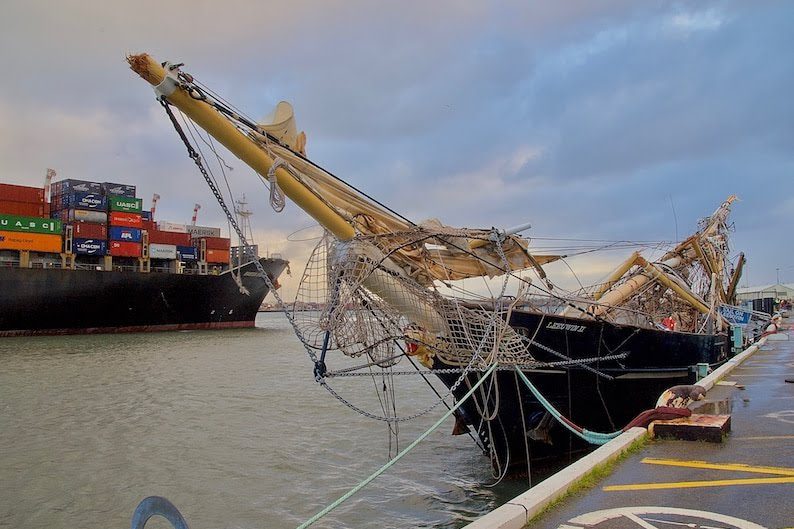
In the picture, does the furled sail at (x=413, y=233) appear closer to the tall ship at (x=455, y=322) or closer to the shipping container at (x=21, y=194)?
the tall ship at (x=455, y=322)

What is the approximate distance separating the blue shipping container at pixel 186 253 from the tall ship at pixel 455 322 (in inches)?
1947

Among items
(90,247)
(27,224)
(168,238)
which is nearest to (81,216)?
(90,247)

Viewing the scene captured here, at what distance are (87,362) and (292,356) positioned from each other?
11042 millimetres

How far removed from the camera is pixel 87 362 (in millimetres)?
28594

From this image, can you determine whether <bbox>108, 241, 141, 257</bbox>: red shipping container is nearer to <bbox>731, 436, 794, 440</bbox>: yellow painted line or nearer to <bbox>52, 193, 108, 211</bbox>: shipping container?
<bbox>52, 193, 108, 211</bbox>: shipping container

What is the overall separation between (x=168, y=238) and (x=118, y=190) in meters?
5.99

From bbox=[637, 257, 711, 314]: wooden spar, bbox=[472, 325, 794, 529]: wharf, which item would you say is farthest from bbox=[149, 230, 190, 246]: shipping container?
bbox=[472, 325, 794, 529]: wharf

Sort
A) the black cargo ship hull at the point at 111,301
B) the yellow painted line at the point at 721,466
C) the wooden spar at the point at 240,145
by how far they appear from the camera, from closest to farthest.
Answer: the yellow painted line at the point at 721,466, the wooden spar at the point at 240,145, the black cargo ship hull at the point at 111,301

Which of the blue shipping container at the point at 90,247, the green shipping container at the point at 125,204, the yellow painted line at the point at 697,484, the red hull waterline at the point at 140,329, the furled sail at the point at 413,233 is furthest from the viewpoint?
the green shipping container at the point at 125,204

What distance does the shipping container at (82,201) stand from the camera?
162 ft

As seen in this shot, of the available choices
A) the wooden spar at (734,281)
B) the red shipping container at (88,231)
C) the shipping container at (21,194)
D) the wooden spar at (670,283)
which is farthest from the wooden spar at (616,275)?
the shipping container at (21,194)

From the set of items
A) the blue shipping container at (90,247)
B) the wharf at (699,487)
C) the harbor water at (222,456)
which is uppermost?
the blue shipping container at (90,247)

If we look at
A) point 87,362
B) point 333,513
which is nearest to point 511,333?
point 333,513

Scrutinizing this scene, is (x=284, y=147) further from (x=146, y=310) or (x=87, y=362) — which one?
(x=146, y=310)
